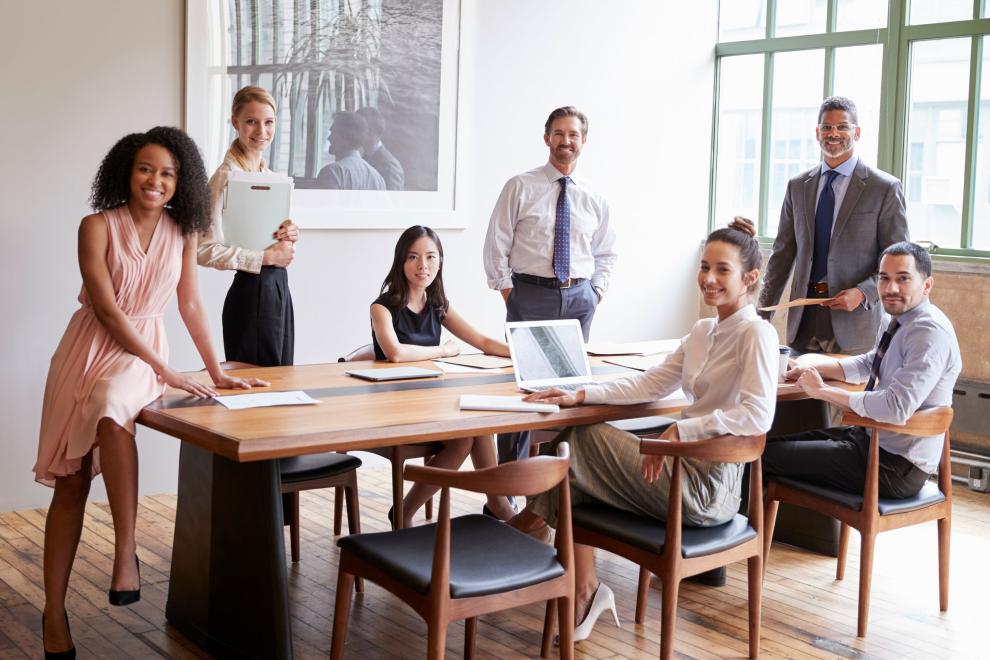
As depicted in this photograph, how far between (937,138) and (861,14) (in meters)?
0.93

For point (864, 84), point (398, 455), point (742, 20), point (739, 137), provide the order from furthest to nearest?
point (739, 137), point (742, 20), point (864, 84), point (398, 455)

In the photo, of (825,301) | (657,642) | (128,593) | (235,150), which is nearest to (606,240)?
(825,301)

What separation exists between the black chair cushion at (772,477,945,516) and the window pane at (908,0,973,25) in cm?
342

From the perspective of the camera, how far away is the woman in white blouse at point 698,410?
3199 millimetres

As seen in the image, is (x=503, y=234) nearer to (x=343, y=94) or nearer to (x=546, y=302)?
(x=546, y=302)

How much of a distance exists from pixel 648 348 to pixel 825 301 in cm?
75

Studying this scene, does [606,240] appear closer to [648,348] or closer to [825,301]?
[648,348]

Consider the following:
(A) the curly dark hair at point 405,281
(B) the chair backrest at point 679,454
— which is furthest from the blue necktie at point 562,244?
(B) the chair backrest at point 679,454

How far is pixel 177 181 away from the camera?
336 centimetres

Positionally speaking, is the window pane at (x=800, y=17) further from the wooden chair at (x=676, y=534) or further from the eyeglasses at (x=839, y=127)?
the wooden chair at (x=676, y=534)

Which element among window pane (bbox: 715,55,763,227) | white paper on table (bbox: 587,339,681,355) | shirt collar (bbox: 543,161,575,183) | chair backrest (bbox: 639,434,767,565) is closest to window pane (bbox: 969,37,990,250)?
window pane (bbox: 715,55,763,227)

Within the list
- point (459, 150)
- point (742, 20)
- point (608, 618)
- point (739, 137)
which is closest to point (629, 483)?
point (608, 618)

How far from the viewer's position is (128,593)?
308 cm

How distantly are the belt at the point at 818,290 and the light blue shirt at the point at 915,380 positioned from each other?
0.99 metres
